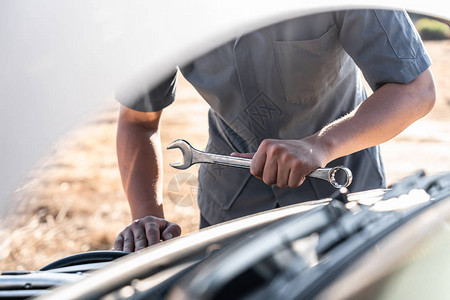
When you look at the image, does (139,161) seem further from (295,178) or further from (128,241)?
(295,178)

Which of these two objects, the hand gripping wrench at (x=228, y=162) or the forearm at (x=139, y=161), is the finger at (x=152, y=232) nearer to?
the hand gripping wrench at (x=228, y=162)

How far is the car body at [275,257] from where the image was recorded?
0.77 meters

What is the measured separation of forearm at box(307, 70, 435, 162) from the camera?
4.65 feet

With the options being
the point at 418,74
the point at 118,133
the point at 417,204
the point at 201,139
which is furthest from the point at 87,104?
the point at 201,139

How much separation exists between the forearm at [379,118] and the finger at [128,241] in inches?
18.7

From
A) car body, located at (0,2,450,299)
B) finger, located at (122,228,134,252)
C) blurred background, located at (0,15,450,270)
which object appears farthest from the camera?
blurred background, located at (0,15,450,270)

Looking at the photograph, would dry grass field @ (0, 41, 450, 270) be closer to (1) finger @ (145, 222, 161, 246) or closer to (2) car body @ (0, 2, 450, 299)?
(1) finger @ (145, 222, 161, 246)

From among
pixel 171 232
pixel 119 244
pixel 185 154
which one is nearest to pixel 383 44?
pixel 185 154

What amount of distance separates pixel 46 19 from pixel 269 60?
0.92m

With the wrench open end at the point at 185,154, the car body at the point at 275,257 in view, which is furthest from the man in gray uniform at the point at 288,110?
the car body at the point at 275,257

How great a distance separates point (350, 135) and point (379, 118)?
0.08m

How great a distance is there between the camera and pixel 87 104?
0.86 meters

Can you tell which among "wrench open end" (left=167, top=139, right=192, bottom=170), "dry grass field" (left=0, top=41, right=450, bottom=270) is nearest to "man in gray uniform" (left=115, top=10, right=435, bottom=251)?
"wrench open end" (left=167, top=139, right=192, bottom=170)

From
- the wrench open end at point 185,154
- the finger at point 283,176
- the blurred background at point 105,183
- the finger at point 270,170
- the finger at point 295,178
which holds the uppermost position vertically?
the blurred background at point 105,183
